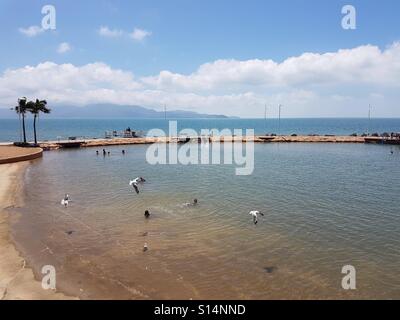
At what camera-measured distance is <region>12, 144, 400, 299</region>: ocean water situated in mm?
16797

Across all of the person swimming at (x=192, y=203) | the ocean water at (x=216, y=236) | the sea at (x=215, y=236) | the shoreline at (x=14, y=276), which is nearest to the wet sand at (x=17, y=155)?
the sea at (x=215, y=236)

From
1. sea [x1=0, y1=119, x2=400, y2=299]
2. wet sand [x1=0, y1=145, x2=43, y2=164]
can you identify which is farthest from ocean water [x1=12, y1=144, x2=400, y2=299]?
wet sand [x1=0, y1=145, x2=43, y2=164]

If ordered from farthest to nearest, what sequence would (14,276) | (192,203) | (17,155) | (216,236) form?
(17,155)
(192,203)
(216,236)
(14,276)

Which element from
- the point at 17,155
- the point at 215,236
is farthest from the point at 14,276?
the point at 17,155

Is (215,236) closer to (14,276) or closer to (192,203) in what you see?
(192,203)

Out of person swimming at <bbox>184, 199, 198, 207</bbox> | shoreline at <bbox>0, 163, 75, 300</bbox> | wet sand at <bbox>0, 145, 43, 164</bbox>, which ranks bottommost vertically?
shoreline at <bbox>0, 163, 75, 300</bbox>

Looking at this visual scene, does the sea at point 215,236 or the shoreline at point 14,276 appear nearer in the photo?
the shoreline at point 14,276

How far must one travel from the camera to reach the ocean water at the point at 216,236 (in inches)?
661

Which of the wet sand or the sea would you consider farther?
the wet sand

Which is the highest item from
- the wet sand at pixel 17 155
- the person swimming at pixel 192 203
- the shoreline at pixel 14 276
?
the wet sand at pixel 17 155

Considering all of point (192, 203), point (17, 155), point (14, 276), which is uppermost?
point (17, 155)

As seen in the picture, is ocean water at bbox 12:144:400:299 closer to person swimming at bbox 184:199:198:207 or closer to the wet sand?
person swimming at bbox 184:199:198:207

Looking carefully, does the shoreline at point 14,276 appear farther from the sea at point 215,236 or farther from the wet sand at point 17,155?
the wet sand at point 17,155

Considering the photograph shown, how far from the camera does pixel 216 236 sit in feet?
75.6
